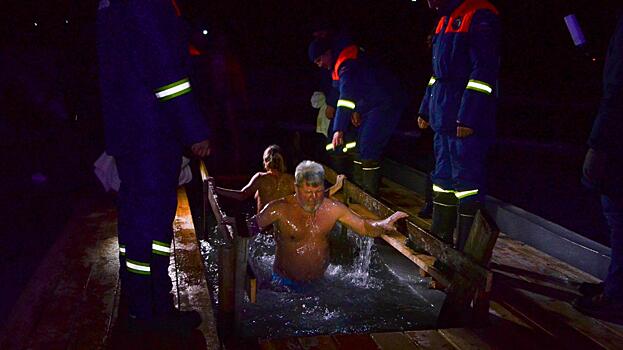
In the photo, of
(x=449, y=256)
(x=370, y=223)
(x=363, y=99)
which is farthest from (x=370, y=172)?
(x=449, y=256)

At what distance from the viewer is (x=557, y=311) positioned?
12.6 ft

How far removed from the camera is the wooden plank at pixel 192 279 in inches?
133

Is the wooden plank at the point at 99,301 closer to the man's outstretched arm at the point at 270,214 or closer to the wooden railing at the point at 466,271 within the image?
the man's outstretched arm at the point at 270,214

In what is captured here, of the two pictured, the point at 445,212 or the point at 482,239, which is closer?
the point at 482,239

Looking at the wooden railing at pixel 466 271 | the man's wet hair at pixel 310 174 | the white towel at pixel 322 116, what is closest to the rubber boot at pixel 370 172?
the white towel at pixel 322 116

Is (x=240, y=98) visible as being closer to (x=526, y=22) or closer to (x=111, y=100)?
(x=111, y=100)

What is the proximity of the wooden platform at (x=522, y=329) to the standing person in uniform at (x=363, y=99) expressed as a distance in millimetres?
2213

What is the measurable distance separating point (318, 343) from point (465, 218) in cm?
207

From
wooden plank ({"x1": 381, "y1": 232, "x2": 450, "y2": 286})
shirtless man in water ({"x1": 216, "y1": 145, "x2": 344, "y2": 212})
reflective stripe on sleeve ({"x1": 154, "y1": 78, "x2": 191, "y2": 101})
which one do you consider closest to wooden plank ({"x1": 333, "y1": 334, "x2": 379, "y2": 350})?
wooden plank ({"x1": 381, "y1": 232, "x2": 450, "y2": 286})

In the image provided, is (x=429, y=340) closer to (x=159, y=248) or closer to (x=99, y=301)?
(x=159, y=248)

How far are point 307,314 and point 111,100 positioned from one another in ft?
9.00

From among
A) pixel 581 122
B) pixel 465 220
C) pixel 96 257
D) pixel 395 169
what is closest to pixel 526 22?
pixel 581 122

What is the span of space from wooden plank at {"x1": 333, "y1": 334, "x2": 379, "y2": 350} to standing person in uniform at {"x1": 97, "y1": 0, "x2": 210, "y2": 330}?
3.21 ft

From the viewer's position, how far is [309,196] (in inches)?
176
